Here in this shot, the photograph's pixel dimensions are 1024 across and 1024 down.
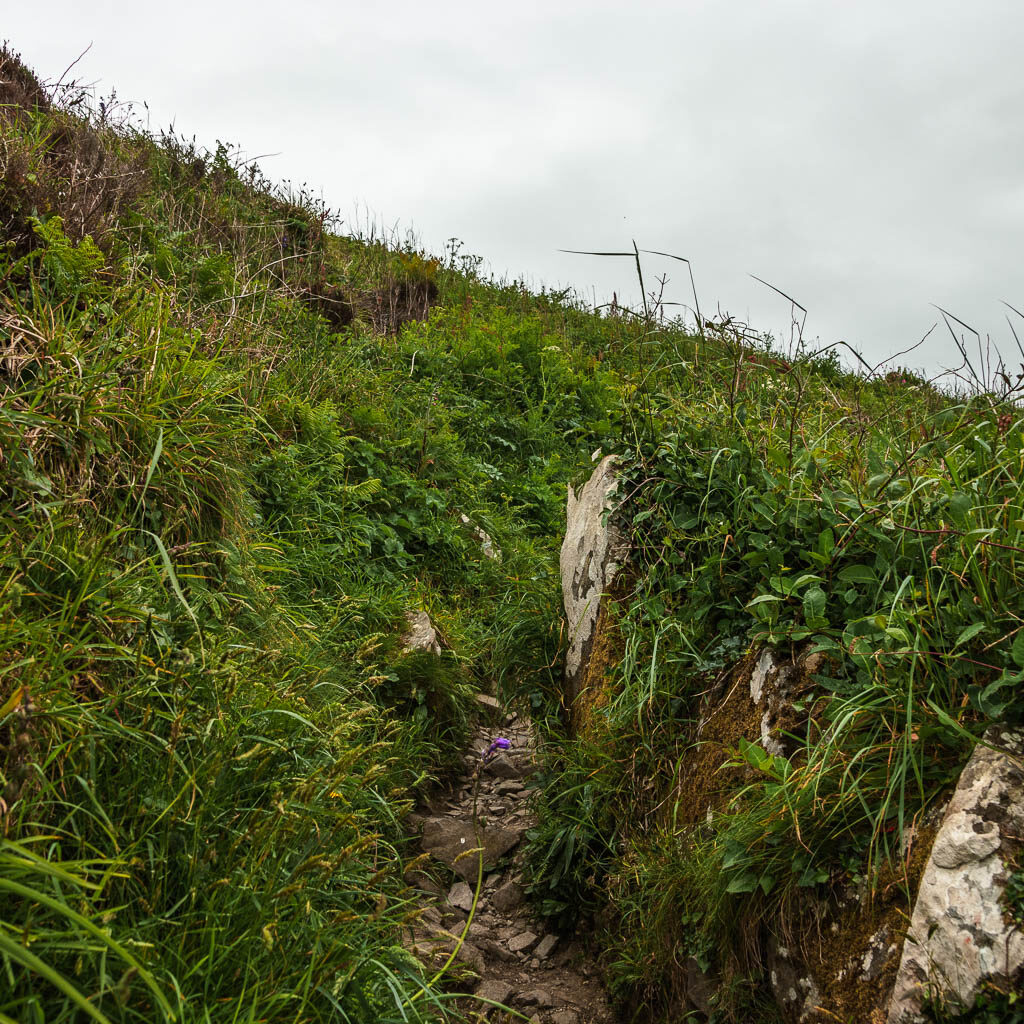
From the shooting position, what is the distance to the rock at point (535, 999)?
2953 millimetres

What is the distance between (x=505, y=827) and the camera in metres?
3.96

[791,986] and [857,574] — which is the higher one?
[857,574]

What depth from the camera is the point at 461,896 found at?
3445 millimetres

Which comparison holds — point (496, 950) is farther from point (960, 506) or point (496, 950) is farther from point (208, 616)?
point (960, 506)

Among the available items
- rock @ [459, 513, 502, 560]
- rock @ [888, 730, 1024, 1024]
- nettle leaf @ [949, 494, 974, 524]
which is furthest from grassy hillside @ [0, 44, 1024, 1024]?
rock @ [459, 513, 502, 560]

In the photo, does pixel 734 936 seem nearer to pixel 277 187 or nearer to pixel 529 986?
pixel 529 986

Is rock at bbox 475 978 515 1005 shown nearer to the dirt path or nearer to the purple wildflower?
the dirt path

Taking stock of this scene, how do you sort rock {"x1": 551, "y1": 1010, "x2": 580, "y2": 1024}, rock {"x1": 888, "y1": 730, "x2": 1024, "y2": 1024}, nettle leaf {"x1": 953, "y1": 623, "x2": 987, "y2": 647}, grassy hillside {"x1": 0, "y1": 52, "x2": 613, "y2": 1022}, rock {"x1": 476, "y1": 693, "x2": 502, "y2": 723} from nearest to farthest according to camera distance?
rock {"x1": 888, "y1": 730, "x2": 1024, "y2": 1024}
grassy hillside {"x1": 0, "y1": 52, "x2": 613, "y2": 1022}
nettle leaf {"x1": 953, "y1": 623, "x2": 987, "y2": 647}
rock {"x1": 551, "y1": 1010, "x2": 580, "y2": 1024}
rock {"x1": 476, "y1": 693, "x2": 502, "y2": 723}

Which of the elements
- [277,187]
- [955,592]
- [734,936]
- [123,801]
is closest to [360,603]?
[123,801]

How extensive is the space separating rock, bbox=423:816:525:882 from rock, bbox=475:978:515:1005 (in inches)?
23.6

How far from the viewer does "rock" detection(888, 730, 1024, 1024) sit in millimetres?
1713

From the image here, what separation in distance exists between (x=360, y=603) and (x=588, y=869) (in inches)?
74.5

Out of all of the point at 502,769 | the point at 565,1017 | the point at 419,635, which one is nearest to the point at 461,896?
the point at 565,1017

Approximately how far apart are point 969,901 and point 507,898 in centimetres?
224
